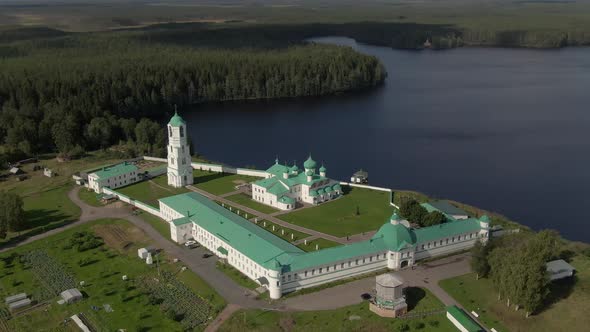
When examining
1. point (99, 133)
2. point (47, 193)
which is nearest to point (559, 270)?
point (47, 193)

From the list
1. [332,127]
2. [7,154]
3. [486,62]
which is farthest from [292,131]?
[486,62]

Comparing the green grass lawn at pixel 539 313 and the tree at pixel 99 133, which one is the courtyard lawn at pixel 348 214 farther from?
the tree at pixel 99 133

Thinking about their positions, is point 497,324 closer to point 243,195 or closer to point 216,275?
point 216,275

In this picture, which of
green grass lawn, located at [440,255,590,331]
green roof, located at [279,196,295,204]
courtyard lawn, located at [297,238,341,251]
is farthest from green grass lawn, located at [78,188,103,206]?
green grass lawn, located at [440,255,590,331]

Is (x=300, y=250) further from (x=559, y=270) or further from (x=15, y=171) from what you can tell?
(x=15, y=171)

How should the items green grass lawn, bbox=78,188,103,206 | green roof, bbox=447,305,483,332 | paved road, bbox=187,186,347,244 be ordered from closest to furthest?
1. green roof, bbox=447,305,483,332
2. paved road, bbox=187,186,347,244
3. green grass lawn, bbox=78,188,103,206

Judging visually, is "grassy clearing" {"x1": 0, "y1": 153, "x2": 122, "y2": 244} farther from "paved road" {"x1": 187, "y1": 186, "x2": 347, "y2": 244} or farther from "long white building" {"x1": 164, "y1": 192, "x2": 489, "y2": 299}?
"long white building" {"x1": 164, "y1": 192, "x2": 489, "y2": 299}
